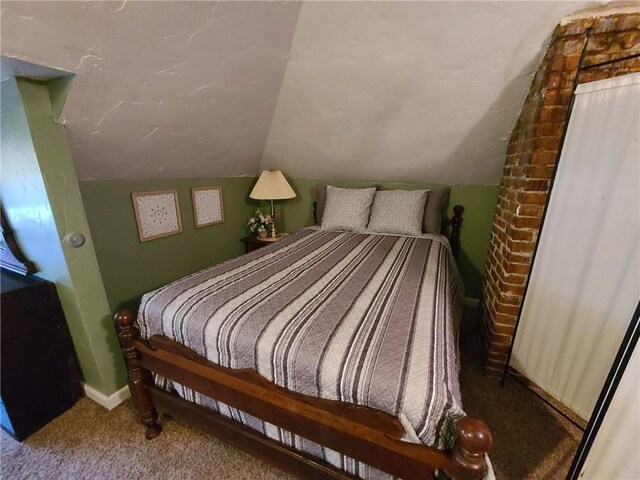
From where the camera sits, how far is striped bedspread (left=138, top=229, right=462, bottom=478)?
0.85 m

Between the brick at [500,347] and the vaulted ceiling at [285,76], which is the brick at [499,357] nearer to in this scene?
the brick at [500,347]

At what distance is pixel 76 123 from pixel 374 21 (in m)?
1.58

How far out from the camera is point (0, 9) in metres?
0.86

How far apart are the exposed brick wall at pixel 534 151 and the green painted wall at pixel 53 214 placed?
2.29m

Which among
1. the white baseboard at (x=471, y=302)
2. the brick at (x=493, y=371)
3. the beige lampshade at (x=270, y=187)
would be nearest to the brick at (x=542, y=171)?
the brick at (x=493, y=371)

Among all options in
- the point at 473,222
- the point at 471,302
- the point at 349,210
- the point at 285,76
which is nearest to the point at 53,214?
the point at 285,76

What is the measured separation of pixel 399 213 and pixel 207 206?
1.67 meters

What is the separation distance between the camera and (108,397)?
1.60m

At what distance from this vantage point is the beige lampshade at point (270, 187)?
2.70 meters

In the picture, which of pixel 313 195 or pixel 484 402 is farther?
pixel 313 195

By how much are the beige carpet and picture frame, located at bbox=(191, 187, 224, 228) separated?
4.60 ft

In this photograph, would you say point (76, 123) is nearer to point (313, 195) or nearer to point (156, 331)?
point (156, 331)

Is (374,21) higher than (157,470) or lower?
higher

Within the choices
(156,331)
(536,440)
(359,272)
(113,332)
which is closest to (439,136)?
(359,272)
